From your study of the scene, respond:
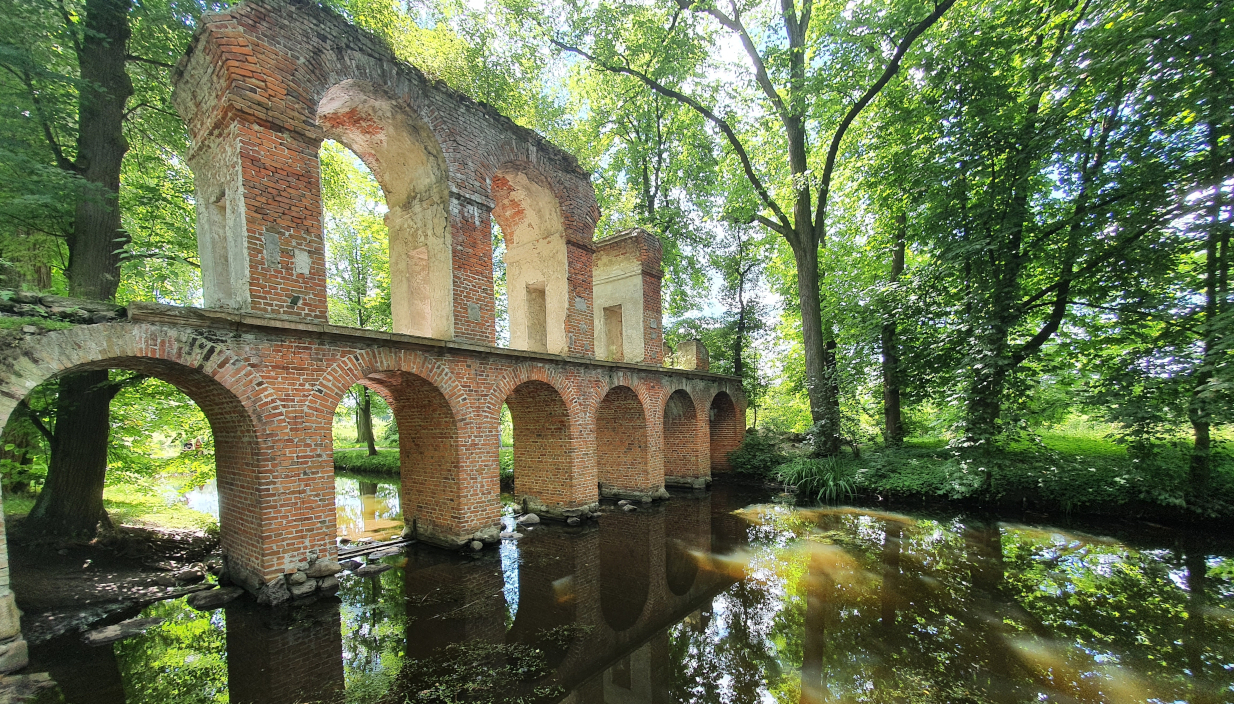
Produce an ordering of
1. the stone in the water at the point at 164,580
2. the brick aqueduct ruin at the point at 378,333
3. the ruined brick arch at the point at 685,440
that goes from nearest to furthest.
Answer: the brick aqueduct ruin at the point at 378,333
the stone in the water at the point at 164,580
the ruined brick arch at the point at 685,440

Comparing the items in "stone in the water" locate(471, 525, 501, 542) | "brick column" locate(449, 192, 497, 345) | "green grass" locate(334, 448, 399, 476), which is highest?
"brick column" locate(449, 192, 497, 345)

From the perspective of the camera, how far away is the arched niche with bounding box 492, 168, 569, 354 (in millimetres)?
9086

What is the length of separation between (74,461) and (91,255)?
282cm

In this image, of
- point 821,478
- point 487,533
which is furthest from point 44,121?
point 821,478

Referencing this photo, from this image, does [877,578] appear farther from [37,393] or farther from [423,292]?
[37,393]

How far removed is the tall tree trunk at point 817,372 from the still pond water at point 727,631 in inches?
177

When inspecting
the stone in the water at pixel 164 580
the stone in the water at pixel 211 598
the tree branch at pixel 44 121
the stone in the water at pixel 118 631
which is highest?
the tree branch at pixel 44 121

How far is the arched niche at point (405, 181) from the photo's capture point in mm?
6918

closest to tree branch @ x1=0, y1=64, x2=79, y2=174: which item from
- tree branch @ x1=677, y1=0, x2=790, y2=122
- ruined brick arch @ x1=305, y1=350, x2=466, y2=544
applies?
ruined brick arch @ x1=305, y1=350, x2=466, y2=544

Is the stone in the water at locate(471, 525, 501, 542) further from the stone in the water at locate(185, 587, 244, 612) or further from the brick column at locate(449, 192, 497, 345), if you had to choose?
the brick column at locate(449, 192, 497, 345)

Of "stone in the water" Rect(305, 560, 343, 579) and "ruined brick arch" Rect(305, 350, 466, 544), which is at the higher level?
"ruined brick arch" Rect(305, 350, 466, 544)

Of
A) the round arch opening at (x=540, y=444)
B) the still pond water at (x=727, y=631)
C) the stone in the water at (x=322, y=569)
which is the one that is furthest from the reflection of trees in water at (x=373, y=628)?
the round arch opening at (x=540, y=444)

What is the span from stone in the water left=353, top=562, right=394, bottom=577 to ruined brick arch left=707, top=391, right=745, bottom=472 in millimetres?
9855

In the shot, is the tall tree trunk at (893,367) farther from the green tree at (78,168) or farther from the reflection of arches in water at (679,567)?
the green tree at (78,168)
